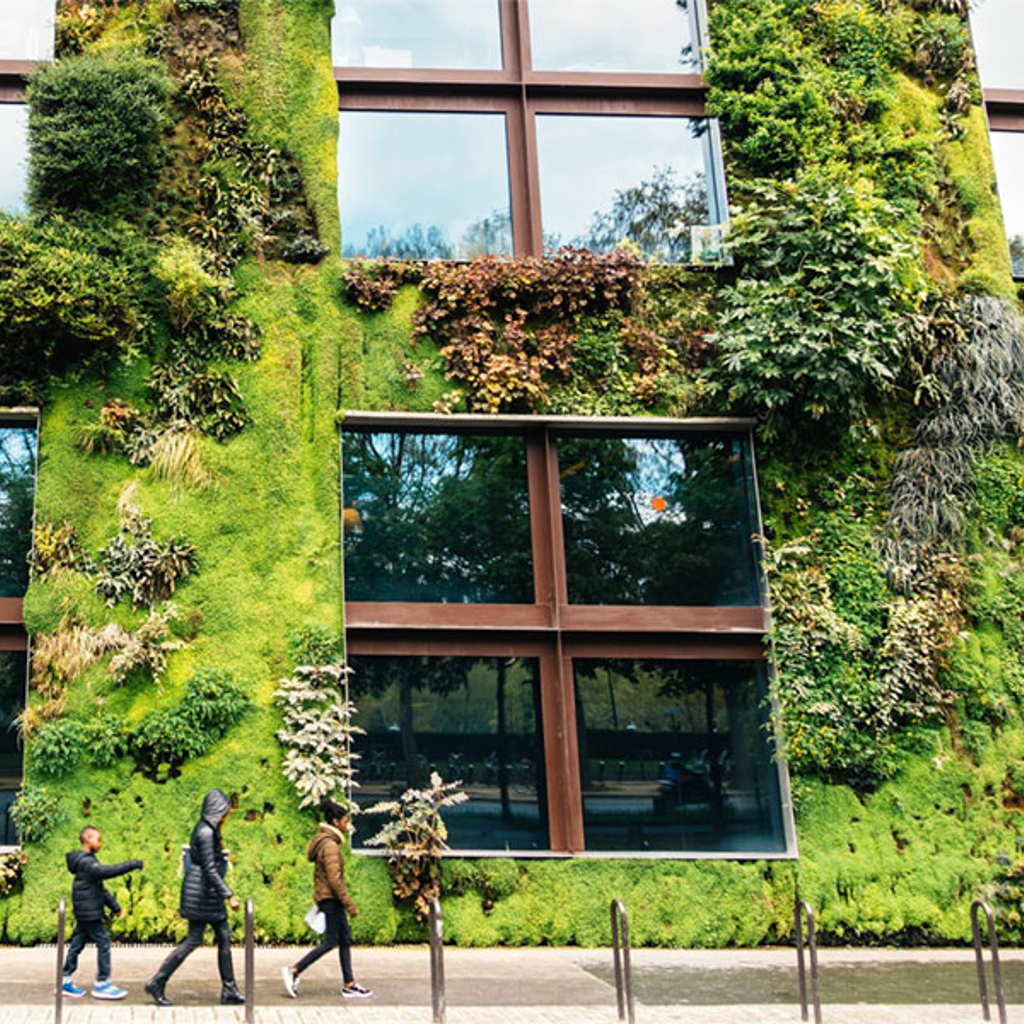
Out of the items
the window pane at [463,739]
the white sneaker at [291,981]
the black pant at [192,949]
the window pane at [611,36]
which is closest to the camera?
the black pant at [192,949]

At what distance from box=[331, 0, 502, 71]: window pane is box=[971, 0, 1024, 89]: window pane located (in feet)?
22.9

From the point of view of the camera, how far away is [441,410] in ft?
47.9

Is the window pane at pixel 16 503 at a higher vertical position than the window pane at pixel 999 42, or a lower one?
lower

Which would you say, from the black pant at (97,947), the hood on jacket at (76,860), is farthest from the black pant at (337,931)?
the hood on jacket at (76,860)

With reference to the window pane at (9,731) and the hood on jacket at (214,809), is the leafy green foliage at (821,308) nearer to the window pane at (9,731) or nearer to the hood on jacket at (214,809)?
the hood on jacket at (214,809)

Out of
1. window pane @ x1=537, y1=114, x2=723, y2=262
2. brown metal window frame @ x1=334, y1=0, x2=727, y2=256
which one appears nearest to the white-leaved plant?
brown metal window frame @ x1=334, y1=0, x2=727, y2=256

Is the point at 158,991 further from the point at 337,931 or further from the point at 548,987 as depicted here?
the point at 548,987

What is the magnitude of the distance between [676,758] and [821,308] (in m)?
5.59

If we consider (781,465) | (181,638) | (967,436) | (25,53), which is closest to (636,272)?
(781,465)

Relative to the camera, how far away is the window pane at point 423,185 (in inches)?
611

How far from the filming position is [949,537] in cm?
1482

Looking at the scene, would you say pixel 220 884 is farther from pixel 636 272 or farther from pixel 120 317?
pixel 636 272

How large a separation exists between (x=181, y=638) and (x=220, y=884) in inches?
164

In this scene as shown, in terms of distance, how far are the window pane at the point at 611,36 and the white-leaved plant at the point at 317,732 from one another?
8.69 metres
